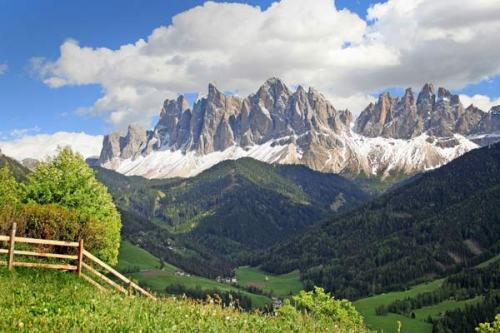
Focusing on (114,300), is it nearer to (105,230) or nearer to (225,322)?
(225,322)

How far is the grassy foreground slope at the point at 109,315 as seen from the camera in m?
17.9

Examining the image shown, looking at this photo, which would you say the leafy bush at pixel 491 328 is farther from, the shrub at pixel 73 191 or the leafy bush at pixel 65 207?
the leafy bush at pixel 65 207

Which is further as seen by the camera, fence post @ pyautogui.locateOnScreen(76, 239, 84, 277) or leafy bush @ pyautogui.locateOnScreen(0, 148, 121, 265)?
leafy bush @ pyautogui.locateOnScreen(0, 148, 121, 265)

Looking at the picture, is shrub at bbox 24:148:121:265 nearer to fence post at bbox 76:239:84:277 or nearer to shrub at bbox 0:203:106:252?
shrub at bbox 0:203:106:252

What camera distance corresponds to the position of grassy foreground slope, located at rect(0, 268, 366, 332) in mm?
17875

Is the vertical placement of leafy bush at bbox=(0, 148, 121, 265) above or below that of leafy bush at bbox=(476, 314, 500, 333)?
above

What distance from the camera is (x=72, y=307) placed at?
2145 centimetres

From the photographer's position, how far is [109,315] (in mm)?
20031

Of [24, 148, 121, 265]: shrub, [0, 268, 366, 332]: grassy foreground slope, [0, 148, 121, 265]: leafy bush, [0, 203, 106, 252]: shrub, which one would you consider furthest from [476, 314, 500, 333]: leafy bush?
[0, 268, 366, 332]: grassy foreground slope

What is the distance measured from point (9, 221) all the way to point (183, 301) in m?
25.2

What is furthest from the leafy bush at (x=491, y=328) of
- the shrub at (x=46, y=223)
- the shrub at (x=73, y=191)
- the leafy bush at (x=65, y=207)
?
the shrub at (x=46, y=223)

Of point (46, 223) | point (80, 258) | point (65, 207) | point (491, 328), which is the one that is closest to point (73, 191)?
point (65, 207)

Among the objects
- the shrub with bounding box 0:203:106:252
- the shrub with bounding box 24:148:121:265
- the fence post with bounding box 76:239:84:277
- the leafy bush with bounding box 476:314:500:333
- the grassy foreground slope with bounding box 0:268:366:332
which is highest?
the shrub with bounding box 24:148:121:265

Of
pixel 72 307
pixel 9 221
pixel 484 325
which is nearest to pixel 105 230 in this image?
pixel 9 221
